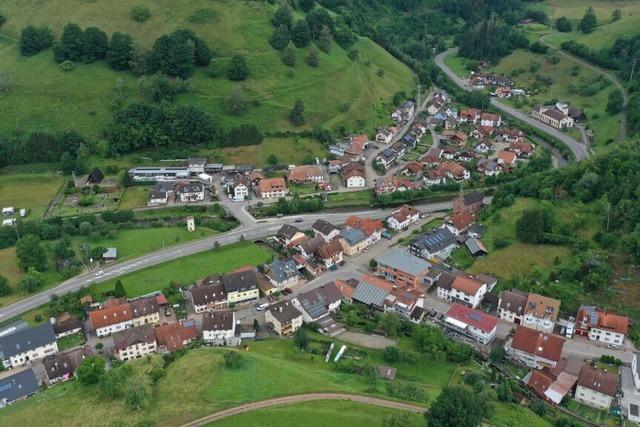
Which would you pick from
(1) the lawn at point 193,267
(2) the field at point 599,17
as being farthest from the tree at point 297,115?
(2) the field at point 599,17

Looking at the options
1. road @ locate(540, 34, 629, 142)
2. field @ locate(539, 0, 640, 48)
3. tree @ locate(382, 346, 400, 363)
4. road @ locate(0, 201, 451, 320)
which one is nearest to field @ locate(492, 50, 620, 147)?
road @ locate(540, 34, 629, 142)

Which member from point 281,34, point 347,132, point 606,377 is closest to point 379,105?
point 347,132

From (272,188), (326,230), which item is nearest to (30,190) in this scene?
(272,188)

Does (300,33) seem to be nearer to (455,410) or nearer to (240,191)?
(240,191)

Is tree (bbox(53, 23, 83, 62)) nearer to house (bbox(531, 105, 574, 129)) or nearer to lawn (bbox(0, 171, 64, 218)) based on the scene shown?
lawn (bbox(0, 171, 64, 218))

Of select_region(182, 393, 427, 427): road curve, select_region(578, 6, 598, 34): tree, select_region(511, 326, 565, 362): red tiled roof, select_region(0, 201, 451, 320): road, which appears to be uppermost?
select_region(578, 6, 598, 34): tree

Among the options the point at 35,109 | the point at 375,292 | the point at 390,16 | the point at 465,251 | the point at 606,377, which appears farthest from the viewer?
the point at 390,16

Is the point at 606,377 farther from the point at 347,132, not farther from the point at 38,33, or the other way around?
the point at 38,33
